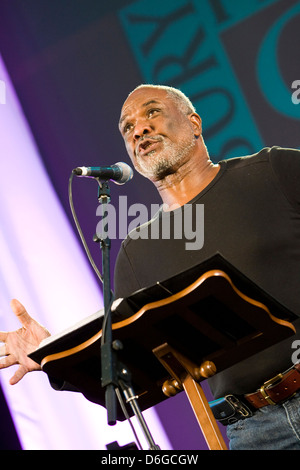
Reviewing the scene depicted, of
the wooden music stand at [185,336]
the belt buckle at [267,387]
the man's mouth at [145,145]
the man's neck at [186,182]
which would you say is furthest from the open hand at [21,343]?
the man's mouth at [145,145]

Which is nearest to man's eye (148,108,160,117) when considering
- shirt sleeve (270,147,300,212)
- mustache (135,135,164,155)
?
mustache (135,135,164,155)

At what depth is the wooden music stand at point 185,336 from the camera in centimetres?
154

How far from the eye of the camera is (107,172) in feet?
6.89

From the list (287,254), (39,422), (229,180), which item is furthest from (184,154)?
(39,422)

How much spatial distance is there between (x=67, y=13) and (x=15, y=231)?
1802 mm

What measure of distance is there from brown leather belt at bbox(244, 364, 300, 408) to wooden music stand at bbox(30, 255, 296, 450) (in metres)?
0.24

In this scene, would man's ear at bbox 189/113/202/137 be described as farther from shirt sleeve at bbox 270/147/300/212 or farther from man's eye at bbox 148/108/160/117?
shirt sleeve at bbox 270/147/300/212

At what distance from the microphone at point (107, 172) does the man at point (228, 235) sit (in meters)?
0.40

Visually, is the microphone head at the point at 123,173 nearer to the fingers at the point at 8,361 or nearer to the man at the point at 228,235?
the man at the point at 228,235

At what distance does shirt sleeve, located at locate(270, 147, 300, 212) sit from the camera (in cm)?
225

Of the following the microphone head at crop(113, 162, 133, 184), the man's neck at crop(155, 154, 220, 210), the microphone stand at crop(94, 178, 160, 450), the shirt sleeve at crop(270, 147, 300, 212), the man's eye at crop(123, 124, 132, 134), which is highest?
the man's eye at crop(123, 124, 132, 134)

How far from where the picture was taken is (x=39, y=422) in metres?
3.53

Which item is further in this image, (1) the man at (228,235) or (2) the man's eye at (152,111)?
(2) the man's eye at (152,111)
